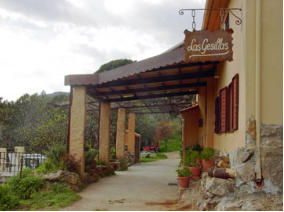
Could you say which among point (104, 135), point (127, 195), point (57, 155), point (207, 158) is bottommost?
point (127, 195)

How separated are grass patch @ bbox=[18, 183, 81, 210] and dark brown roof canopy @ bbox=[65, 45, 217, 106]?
3427 millimetres

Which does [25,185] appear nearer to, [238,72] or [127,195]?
[127,195]


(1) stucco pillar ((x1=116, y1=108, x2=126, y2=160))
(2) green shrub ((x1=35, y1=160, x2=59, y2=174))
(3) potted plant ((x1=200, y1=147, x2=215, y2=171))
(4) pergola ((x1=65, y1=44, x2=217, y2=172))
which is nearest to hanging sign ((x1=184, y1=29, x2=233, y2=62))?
(4) pergola ((x1=65, y1=44, x2=217, y2=172))

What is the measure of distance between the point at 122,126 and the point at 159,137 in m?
16.2

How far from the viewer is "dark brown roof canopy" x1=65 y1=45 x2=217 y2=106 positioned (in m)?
8.00

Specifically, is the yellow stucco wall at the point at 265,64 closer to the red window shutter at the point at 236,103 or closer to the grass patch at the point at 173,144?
the red window shutter at the point at 236,103

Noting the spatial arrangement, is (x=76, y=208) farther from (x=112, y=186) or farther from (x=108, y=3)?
(x=108, y=3)

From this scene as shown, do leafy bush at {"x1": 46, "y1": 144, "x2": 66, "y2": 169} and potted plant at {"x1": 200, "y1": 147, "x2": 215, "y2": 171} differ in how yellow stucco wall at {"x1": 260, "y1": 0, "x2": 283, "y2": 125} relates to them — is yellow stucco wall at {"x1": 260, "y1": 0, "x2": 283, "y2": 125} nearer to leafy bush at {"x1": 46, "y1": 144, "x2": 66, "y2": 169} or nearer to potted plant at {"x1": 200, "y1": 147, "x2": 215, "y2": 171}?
potted plant at {"x1": 200, "y1": 147, "x2": 215, "y2": 171}

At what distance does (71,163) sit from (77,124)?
129 centimetres

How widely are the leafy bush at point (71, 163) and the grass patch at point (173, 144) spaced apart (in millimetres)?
23041

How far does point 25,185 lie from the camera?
26.1ft

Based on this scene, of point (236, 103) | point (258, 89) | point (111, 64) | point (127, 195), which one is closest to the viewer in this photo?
point (258, 89)

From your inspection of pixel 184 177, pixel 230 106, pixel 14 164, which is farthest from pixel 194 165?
pixel 14 164

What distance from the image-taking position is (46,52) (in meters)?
12.4
